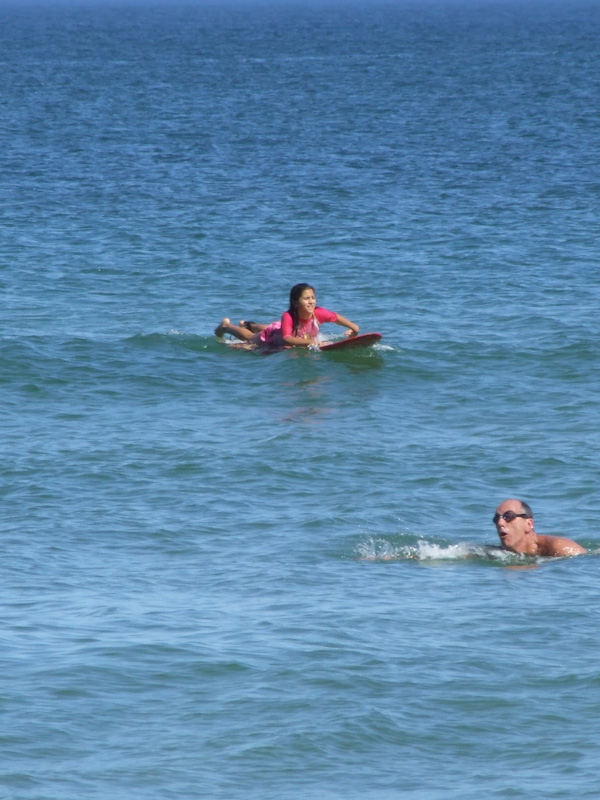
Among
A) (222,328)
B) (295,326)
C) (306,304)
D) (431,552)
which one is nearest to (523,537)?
(431,552)

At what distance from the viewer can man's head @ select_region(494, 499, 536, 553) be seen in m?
12.0

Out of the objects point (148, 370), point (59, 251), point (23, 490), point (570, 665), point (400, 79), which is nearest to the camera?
point (570, 665)

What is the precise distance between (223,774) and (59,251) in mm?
19942

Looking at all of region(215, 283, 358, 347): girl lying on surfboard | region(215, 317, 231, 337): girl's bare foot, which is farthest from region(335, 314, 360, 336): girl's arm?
region(215, 317, 231, 337): girl's bare foot

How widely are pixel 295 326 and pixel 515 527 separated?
8440 millimetres

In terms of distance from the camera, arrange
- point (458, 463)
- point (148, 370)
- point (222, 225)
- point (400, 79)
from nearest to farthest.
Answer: point (458, 463) < point (148, 370) < point (222, 225) < point (400, 79)

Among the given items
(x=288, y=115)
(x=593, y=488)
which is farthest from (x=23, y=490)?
(x=288, y=115)

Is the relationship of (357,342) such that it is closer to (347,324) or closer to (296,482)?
(347,324)

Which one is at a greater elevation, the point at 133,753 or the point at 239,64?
the point at 239,64

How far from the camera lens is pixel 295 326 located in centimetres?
1994

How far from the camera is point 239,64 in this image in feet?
312

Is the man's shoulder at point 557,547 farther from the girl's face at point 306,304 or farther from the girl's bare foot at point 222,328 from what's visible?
the girl's bare foot at point 222,328

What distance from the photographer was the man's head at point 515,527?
12.0m

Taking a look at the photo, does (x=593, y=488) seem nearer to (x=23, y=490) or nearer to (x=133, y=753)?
(x=23, y=490)
